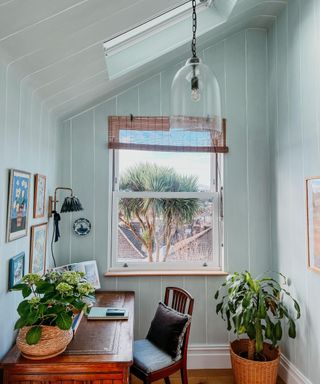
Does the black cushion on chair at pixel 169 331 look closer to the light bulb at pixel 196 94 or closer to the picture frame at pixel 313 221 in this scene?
the picture frame at pixel 313 221

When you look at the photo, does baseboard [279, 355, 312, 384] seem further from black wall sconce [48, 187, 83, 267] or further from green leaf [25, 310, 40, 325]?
black wall sconce [48, 187, 83, 267]

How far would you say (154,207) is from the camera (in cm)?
273

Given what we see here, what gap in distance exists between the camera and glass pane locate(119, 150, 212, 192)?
2.72 m

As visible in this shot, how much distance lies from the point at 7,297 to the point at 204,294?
1.69 metres

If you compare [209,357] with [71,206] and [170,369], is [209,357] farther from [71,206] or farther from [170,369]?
[71,206]

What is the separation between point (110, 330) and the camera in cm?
178

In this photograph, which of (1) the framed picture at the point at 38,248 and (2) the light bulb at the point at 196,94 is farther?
(1) the framed picture at the point at 38,248

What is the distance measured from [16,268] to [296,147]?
2.15m

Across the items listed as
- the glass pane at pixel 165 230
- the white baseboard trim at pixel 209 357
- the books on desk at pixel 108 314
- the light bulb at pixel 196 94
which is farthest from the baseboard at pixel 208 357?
the light bulb at pixel 196 94

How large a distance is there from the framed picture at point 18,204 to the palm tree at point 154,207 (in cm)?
109

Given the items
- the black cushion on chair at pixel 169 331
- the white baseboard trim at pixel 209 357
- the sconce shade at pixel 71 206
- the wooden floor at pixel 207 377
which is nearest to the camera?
the black cushion on chair at pixel 169 331

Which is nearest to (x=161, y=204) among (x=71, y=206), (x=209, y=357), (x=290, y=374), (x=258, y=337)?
(x=71, y=206)

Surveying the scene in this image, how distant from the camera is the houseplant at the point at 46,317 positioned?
1.35 meters

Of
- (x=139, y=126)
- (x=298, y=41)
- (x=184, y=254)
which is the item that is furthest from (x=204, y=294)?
(x=298, y=41)
